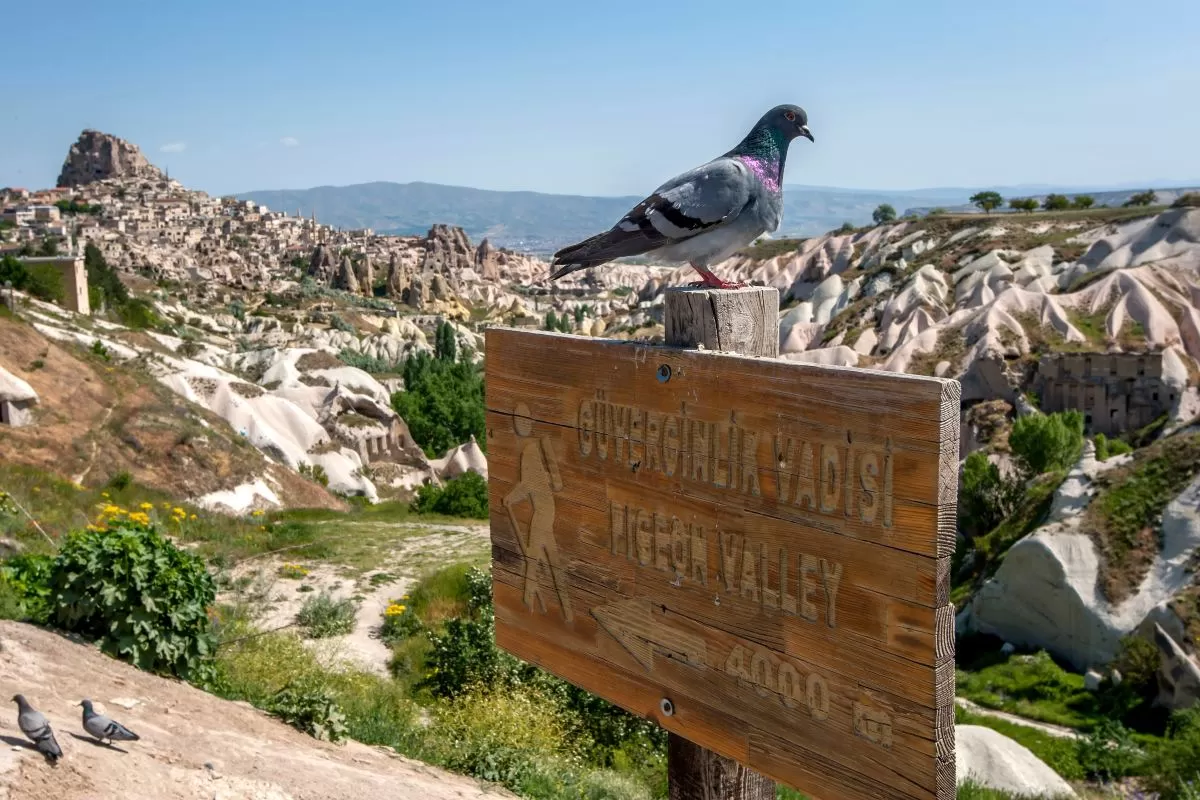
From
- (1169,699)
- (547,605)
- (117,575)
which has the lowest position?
(1169,699)

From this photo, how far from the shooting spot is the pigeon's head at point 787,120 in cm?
333

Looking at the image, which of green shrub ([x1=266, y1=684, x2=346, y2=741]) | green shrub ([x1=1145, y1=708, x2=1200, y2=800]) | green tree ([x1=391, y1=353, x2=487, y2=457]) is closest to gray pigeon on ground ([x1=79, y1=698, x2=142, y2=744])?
green shrub ([x1=266, y1=684, x2=346, y2=741])

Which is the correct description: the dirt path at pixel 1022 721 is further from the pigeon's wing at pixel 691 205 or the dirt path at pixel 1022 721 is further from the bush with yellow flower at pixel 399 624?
the pigeon's wing at pixel 691 205

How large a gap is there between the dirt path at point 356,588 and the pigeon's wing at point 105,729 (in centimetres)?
379

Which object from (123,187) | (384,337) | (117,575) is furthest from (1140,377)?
(123,187)

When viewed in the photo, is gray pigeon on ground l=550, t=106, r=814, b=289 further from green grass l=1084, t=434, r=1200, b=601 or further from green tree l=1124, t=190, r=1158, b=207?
green tree l=1124, t=190, r=1158, b=207

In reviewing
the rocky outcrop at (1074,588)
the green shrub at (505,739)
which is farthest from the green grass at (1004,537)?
the green shrub at (505,739)

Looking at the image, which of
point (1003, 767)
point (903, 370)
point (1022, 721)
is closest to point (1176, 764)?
point (1003, 767)

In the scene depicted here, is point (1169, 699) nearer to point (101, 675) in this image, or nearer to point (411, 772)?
point (411, 772)

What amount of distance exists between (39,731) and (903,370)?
1761 inches

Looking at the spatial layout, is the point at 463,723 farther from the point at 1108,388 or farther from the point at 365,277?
the point at 365,277

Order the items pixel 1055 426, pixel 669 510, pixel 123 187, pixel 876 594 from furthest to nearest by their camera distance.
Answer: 1. pixel 123 187
2. pixel 1055 426
3. pixel 669 510
4. pixel 876 594

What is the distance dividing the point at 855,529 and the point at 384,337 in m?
68.9

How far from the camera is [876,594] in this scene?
93.7 inches
